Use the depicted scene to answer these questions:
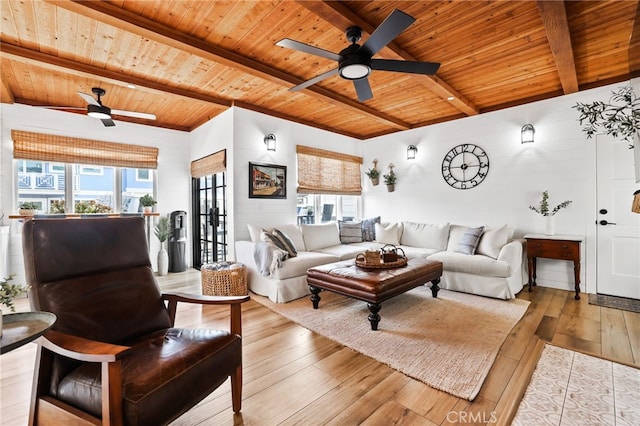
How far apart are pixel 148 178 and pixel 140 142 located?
615mm

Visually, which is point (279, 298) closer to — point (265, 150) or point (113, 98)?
point (265, 150)

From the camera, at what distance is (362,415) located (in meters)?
1.64

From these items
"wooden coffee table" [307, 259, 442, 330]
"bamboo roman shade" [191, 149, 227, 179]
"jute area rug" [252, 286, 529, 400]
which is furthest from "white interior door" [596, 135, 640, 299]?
"bamboo roman shade" [191, 149, 227, 179]

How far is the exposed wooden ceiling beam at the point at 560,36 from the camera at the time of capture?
2.13 metres

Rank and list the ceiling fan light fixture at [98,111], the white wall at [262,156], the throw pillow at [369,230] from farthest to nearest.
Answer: the throw pillow at [369,230] → the white wall at [262,156] → the ceiling fan light fixture at [98,111]

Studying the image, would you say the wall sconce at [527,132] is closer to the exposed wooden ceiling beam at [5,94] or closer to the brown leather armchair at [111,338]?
the brown leather armchair at [111,338]

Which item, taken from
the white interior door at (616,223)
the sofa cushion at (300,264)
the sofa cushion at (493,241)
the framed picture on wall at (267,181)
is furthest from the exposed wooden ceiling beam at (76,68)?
the white interior door at (616,223)

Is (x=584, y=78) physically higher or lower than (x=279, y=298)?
higher

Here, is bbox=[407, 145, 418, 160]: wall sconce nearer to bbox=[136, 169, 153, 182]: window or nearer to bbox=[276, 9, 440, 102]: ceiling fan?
bbox=[276, 9, 440, 102]: ceiling fan

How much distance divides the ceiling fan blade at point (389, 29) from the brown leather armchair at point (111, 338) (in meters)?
1.93

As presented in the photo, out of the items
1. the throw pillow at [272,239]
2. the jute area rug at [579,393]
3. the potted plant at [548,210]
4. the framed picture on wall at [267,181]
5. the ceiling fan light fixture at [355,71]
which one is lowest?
the jute area rug at [579,393]

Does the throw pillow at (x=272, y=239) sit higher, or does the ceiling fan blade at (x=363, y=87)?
the ceiling fan blade at (x=363, y=87)

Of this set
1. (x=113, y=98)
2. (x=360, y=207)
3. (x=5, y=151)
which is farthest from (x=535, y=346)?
(x=5, y=151)

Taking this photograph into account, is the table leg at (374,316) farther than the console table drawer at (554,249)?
No
